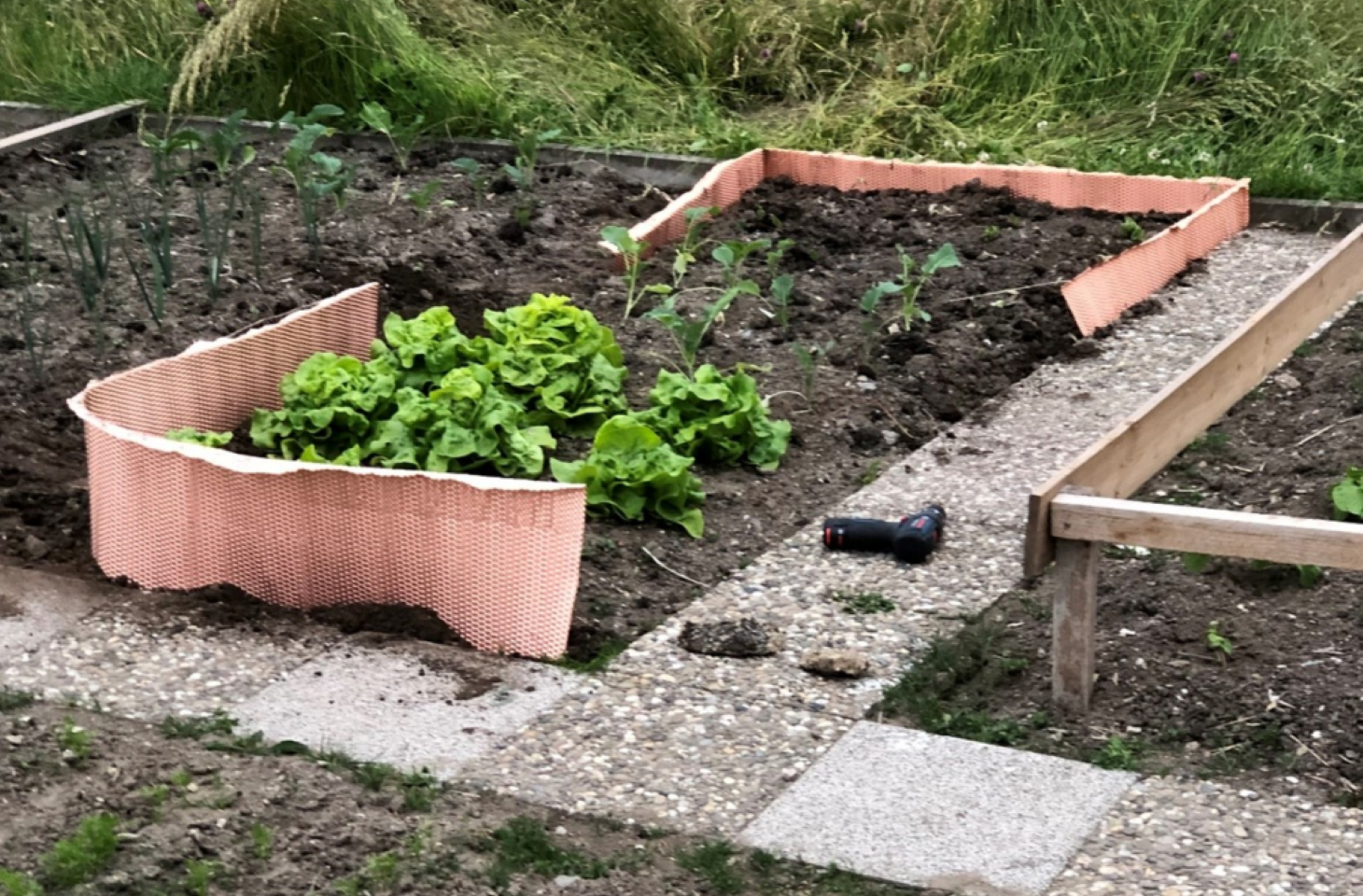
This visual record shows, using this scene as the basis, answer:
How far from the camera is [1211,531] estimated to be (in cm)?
417

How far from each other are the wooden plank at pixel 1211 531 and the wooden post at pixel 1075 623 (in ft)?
0.22

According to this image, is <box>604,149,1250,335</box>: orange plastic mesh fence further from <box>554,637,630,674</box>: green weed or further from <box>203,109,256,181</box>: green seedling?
<box>554,637,630,674</box>: green weed

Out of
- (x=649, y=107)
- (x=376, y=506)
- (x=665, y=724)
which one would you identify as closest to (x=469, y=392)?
(x=376, y=506)

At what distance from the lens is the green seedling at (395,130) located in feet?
28.8

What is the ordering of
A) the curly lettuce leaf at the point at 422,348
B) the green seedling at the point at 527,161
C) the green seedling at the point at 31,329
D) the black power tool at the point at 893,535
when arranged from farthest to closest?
1. the green seedling at the point at 527,161
2. the green seedling at the point at 31,329
3. the curly lettuce leaf at the point at 422,348
4. the black power tool at the point at 893,535

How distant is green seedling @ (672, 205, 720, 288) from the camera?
7323mm

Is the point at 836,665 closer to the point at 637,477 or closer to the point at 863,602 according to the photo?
the point at 863,602

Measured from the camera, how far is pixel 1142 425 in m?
5.01

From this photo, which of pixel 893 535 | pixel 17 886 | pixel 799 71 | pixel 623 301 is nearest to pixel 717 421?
pixel 893 535

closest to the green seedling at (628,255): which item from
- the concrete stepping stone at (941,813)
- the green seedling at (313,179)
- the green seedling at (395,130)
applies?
the green seedling at (313,179)

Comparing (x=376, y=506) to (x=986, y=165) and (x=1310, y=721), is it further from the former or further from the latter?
(x=986, y=165)

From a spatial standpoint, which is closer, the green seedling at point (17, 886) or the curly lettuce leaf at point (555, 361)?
the green seedling at point (17, 886)

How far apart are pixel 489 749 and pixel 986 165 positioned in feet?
16.5

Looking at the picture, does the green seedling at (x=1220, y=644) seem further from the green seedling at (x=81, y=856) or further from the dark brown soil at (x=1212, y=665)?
the green seedling at (x=81, y=856)
